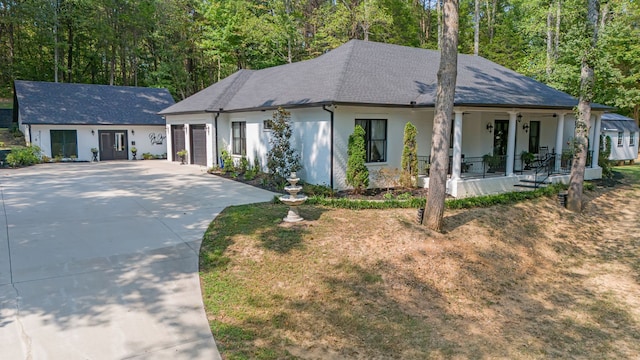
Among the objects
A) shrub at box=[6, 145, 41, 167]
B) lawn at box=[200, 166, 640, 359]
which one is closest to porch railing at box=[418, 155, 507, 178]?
lawn at box=[200, 166, 640, 359]

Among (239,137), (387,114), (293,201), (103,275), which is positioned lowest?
(103,275)

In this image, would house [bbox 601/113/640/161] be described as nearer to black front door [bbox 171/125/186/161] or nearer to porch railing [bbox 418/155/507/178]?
porch railing [bbox 418/155/507/178]

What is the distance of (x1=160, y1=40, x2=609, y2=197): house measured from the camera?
13062mm

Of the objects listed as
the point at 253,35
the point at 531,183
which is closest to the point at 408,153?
the point at 531,183

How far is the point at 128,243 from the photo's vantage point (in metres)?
7.89

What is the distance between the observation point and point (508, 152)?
14.1m

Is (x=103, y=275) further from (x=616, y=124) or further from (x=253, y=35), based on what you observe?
(x=616, y=124)

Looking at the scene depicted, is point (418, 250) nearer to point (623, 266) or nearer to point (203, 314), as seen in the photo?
point (203, 314)

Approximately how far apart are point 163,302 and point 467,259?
5634mm

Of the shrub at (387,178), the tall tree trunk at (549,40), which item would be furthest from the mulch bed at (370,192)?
the tall tree trunk at (549,40)

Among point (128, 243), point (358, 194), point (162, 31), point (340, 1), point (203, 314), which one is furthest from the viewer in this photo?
point (162, 31)

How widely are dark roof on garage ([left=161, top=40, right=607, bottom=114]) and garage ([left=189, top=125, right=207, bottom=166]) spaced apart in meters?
1.32

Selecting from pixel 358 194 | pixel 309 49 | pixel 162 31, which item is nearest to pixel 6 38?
pixel 162 31

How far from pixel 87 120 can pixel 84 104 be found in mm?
2105
